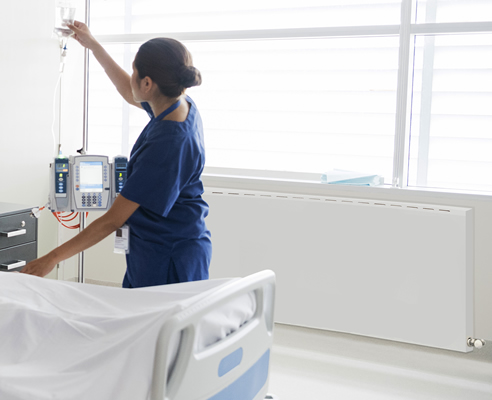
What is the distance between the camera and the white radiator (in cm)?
285

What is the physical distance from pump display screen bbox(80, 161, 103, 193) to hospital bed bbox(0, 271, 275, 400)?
3.62 feet

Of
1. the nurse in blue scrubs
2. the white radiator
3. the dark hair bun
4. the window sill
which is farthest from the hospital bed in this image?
the window sill

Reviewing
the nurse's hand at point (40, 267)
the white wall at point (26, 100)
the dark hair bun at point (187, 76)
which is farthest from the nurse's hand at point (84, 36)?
the white wall at point (26, 100)

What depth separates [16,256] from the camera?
256 cm

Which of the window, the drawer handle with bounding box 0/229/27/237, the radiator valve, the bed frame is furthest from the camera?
the window

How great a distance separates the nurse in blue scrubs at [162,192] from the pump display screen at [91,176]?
1.00 metres

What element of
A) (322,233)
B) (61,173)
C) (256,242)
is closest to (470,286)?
(322,233)

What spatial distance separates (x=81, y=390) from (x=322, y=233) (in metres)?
2.06

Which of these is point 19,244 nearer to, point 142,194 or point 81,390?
point 142,194

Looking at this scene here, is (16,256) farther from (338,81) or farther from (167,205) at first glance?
(338,81)

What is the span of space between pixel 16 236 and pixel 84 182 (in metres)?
0.42

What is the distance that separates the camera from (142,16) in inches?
145

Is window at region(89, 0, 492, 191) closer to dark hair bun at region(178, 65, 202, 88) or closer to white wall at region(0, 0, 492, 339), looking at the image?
white wall at region(0, 0, 492, 339)

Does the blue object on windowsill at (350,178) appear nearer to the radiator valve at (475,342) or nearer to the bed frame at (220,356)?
the radiator valve at (475,342)
